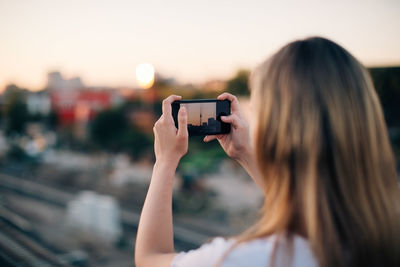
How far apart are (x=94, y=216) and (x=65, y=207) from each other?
916 cm

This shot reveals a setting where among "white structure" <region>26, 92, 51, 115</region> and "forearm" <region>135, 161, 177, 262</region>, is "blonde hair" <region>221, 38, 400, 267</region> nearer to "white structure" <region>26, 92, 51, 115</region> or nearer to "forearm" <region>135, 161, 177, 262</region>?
"forearm" <region>135, 161, 177, 262</region>

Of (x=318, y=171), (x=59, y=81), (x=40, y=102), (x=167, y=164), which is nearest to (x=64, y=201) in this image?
(x=167, y=164)

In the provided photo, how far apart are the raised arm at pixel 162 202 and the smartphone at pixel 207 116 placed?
0.17m

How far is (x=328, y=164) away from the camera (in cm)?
75

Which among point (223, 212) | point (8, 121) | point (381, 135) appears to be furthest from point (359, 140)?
point (8, 121)

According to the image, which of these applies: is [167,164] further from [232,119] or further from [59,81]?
[59,81]

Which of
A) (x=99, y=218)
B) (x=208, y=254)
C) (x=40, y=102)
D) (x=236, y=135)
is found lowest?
(x=99, y=218)

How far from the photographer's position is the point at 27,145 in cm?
4462

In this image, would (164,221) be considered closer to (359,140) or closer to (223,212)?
(359,140)

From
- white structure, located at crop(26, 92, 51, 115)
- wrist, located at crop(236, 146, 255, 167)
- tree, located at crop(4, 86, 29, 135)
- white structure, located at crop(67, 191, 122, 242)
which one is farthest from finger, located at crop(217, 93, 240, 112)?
white structure, located at crop(26, 92, 51, 115)

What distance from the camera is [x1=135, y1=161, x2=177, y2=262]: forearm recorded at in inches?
35.2

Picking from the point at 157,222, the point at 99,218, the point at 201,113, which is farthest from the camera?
the point at 99,218

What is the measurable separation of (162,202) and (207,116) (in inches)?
15.5

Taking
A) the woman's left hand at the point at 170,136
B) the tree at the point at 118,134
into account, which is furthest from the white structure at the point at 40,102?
the woman's left hand at the point at 170,136
